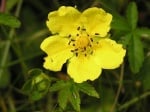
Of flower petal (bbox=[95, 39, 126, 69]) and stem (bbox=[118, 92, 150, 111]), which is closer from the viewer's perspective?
flower petal (bbox=[95, 39, 126, 69])

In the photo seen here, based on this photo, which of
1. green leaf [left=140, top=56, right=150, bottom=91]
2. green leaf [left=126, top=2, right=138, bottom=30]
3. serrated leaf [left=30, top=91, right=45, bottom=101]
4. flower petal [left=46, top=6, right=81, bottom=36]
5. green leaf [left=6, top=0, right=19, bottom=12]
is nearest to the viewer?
flower petal [left=46, top=6, right=81, bottom=36]

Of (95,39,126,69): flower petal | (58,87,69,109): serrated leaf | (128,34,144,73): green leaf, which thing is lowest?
(58,87,69,109): serrated leaf

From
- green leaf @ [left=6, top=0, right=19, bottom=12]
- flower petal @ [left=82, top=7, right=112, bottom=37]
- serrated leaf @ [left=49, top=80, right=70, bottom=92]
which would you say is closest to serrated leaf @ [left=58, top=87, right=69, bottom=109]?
serrated leaf @ [left=49, top=80, right=70, bottom=92]

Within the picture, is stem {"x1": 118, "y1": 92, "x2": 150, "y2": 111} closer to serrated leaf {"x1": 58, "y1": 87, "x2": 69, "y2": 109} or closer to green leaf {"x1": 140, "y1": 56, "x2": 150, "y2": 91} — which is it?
green leaf {"x1": 140, "y1": 56, "x2": 150, "y2": 91}

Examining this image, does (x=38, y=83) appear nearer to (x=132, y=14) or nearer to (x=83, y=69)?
(x=83, y=69)

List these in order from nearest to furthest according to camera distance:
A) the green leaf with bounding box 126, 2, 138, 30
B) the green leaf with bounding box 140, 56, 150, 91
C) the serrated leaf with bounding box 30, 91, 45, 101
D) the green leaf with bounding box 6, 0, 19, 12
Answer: the serrated leaf with bounding box 30, 91, 45, 101 < the green leaf with bounding box 126, 2, 138, 30 < the green leaf with bounding box 140, 56, 150, 91 < the green leaf with bounding box 6, 0, 19, 12

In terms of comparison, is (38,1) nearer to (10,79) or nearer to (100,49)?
(10,79)
